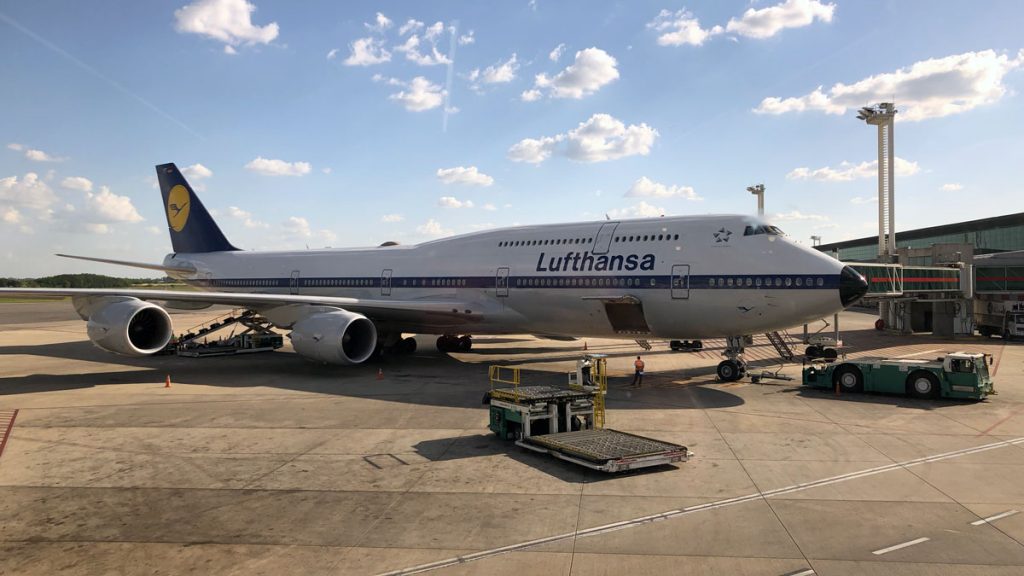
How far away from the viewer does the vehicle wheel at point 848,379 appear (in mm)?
17484

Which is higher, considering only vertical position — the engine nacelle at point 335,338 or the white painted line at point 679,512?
the engine nacelle at point 335,338

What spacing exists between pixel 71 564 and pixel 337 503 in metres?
3.09

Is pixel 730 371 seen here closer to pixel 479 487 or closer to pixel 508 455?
pixel 508 455

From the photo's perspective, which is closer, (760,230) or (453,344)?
(760,230)

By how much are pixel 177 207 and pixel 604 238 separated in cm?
2422

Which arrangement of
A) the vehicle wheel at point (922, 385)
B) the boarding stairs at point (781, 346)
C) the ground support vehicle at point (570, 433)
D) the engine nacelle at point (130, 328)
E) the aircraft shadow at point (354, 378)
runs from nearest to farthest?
the ground support vehicle at point (570, 433) < the vehicle wheel at point (922, 385) < the aircraft shadow at point (354, 378) < the engine nacelle at point (130, 328) < the boarding stairs at point (781, 346)

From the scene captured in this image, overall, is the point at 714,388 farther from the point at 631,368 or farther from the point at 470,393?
the point at 470,393

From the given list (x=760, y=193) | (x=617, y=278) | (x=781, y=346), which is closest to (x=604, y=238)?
(x=617, y=278)

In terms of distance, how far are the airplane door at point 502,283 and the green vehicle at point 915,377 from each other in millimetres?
9595

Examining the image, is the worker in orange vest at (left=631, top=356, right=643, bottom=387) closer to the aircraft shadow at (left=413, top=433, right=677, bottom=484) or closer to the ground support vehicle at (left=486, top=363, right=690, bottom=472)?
the ground support vehicle at (left=486, top=363, right=690, bottom=472)

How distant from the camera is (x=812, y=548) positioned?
7.31m

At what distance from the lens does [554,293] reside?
66.5 ft

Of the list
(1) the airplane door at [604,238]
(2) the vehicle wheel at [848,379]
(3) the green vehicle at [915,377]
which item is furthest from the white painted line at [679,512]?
(1) the airplane door at [604,238]

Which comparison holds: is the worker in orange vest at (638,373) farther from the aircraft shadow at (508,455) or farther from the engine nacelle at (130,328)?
the engine nacelle at (130,328)
